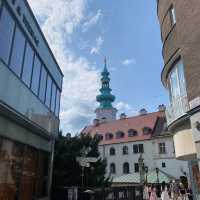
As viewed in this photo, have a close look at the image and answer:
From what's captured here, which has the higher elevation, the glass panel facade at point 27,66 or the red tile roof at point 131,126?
the red tile roof at point 131,126

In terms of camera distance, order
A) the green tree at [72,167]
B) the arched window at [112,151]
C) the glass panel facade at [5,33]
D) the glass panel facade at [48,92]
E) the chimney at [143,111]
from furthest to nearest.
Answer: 1. the chimney at [143,111]
2. the arched window at [112,151]
3. the green tree at [72,167]
4. the glass panel facade at [48,92]
5. the glass panel facade at [5,33]

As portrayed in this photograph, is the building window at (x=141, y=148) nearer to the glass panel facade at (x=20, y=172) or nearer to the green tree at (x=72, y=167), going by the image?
the green tree at (x=72, y=167)

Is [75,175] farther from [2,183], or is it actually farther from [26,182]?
[2,183]

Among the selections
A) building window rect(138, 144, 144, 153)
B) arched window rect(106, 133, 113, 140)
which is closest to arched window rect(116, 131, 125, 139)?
arched window rect(106, 133, 113, 140)

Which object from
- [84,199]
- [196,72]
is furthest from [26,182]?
[196,72]

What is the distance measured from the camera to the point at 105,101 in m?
81.1

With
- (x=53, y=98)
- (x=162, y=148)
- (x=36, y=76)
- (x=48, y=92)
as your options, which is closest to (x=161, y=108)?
Result: (x=162, y=148)

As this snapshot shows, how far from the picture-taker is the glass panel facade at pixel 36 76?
12.0m

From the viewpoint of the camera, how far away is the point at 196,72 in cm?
974

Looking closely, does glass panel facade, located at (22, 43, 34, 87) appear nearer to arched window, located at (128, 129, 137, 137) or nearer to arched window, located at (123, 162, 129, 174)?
arched window, located at (123, 162, 129, 174)

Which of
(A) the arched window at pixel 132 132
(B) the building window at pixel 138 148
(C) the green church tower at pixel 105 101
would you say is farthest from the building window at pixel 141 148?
(C) the green church tower at pixel 105 101

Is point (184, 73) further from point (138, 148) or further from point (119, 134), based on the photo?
point (119, 134)

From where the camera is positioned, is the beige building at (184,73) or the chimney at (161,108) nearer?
the beige building at (184,73)

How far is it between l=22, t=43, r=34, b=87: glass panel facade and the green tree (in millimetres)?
8163
